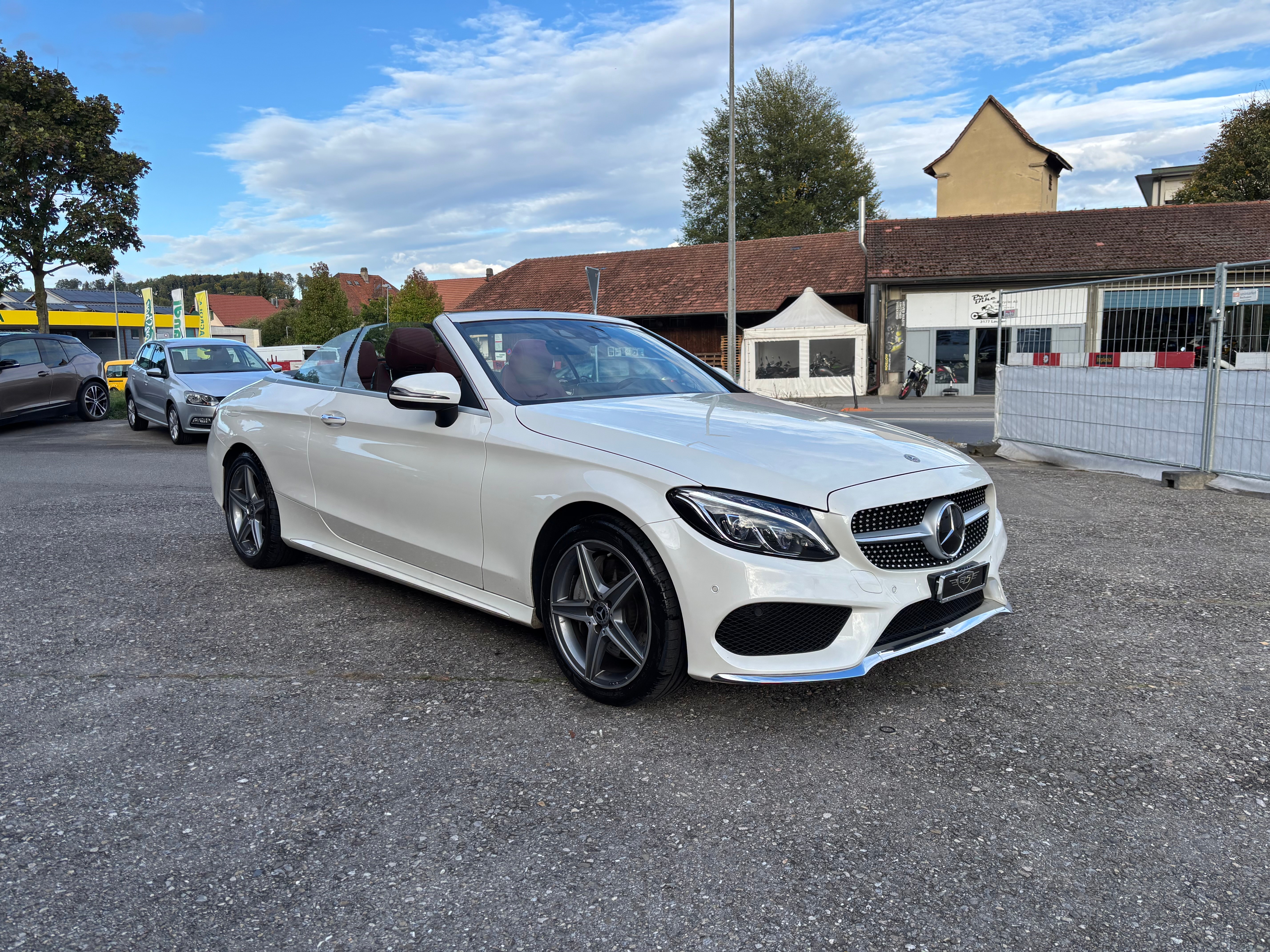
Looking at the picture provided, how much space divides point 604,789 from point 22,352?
51.8 feet

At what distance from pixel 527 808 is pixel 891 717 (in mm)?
1364

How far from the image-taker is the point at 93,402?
1700cm

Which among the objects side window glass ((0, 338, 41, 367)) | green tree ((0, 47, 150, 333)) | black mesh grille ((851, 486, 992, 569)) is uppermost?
green tree ((0, 47, 150, 333))

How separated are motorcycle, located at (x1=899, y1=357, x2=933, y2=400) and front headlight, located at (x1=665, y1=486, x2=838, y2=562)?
84.8ft

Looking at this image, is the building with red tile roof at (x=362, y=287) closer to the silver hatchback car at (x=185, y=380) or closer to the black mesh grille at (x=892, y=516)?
the silver hatchback car at (x=185, y=380)

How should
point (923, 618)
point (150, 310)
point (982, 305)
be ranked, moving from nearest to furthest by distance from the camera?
point (923, 618) → point (982, 305) → point (150, 310)

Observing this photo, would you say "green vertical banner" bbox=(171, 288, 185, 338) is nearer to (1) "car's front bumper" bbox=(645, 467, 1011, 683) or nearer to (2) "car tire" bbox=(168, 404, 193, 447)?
(2) "car tire" bbox=(168, 404, 193, 447)

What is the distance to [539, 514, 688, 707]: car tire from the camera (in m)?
3.19

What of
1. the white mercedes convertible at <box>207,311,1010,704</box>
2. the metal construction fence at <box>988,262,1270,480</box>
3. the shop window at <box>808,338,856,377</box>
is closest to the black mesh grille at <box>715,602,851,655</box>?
the white mercedes convertible at <box>207,311,1010,704</box>

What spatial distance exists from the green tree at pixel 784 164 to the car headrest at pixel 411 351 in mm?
46322

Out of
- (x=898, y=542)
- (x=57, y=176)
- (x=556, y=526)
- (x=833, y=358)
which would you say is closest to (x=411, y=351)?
(x=556, y=526)

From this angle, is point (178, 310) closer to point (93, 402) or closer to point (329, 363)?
point (93, 402)

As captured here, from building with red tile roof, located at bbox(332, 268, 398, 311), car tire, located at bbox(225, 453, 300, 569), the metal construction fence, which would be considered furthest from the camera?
building with red tile roof, located at bbox(332, 268, 398, 311)

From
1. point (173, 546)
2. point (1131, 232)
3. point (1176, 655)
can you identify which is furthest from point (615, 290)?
point (1176, 655)
